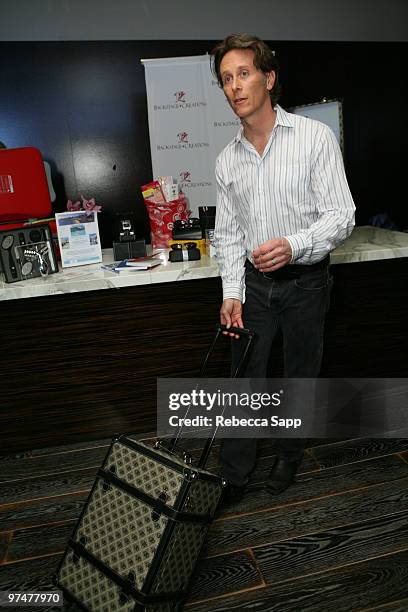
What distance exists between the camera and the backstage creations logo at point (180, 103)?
13.5 ft

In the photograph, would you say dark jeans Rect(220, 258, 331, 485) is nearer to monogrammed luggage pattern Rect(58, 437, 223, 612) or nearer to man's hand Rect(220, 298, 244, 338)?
man's hand Rect(220, 298, 244, 338)

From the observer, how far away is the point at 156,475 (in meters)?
1.43

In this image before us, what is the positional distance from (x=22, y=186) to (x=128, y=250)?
23.7 inches

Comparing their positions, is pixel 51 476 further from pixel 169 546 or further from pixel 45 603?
pixel 169 546

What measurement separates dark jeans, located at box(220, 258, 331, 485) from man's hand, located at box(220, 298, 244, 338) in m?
0.04

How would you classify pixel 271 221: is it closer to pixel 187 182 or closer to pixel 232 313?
pixel 232 313

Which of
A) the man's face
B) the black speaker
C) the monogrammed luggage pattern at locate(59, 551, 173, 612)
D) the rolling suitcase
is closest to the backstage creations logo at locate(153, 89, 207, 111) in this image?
the black speaker

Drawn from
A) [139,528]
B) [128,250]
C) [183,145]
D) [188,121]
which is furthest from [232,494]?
[188,121]

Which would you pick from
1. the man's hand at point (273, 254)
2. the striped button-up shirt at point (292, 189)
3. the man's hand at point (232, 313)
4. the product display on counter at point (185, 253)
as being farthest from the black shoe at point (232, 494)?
the product display on counter at point (185, 253)

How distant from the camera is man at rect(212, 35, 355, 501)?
1.66m

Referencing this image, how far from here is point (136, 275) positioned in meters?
2.32

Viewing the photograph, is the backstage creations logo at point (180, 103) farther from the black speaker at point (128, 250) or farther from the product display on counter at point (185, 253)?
the product display on counter at point (185, 253)

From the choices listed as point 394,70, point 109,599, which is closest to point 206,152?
point 394,70

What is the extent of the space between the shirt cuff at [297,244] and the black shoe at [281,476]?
89cm
